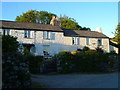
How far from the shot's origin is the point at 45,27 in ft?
112

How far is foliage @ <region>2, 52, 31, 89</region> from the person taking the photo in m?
6.77

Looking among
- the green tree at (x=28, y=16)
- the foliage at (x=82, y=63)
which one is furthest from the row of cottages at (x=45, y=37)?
the green tree at (x=28, y=16)

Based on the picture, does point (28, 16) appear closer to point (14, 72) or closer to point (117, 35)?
point (117, 35)

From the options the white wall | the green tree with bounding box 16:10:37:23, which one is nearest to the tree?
the white wall

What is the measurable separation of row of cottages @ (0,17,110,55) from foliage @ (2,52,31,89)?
22.0m

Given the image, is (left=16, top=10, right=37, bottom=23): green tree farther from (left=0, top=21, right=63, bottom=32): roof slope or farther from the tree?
the tree

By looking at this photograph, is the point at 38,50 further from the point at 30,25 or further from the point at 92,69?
the point at 92,69

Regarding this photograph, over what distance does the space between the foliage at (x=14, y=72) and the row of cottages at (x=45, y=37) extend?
867 inches

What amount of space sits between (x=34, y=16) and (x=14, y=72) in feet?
160

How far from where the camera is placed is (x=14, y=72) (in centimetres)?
710

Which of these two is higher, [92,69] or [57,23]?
[57,23]

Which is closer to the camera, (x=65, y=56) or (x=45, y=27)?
(x=65, y=56)

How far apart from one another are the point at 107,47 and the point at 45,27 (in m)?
15.1

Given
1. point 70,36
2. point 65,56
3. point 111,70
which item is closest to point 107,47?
point 70,36
